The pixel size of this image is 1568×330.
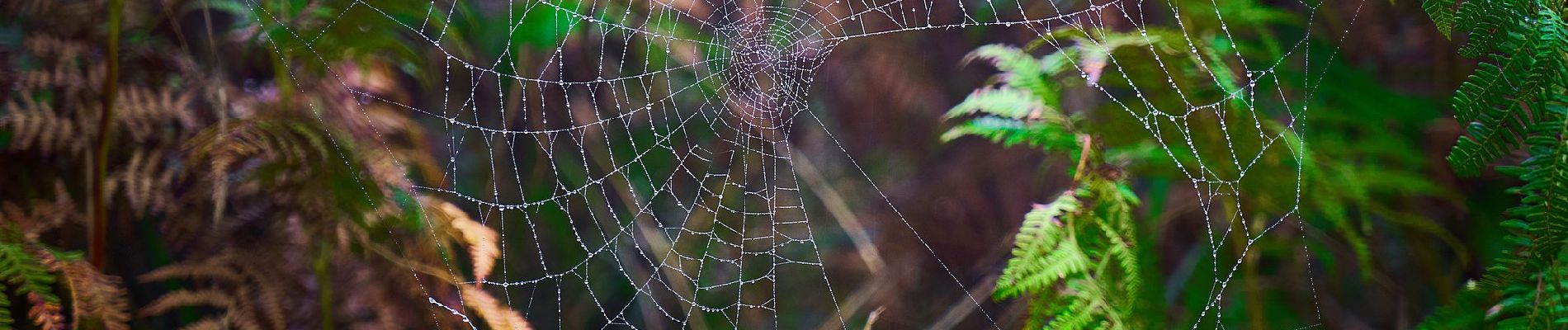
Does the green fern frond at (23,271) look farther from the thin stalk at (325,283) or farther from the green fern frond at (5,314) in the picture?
the thin stalk at (325,283)

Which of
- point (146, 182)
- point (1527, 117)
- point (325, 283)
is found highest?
point (1527, 117)

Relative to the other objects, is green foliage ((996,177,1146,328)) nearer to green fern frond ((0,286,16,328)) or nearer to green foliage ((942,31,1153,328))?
green foliage ((942,31,1153,328))

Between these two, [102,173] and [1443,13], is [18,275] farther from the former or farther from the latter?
[1443,13]

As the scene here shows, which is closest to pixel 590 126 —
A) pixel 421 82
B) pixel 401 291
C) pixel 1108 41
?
pixel 421 82

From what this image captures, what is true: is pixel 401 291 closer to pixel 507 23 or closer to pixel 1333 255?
pixel 507 23

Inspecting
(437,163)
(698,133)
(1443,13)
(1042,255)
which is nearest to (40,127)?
(437,163)

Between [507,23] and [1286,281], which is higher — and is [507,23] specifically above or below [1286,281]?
above
